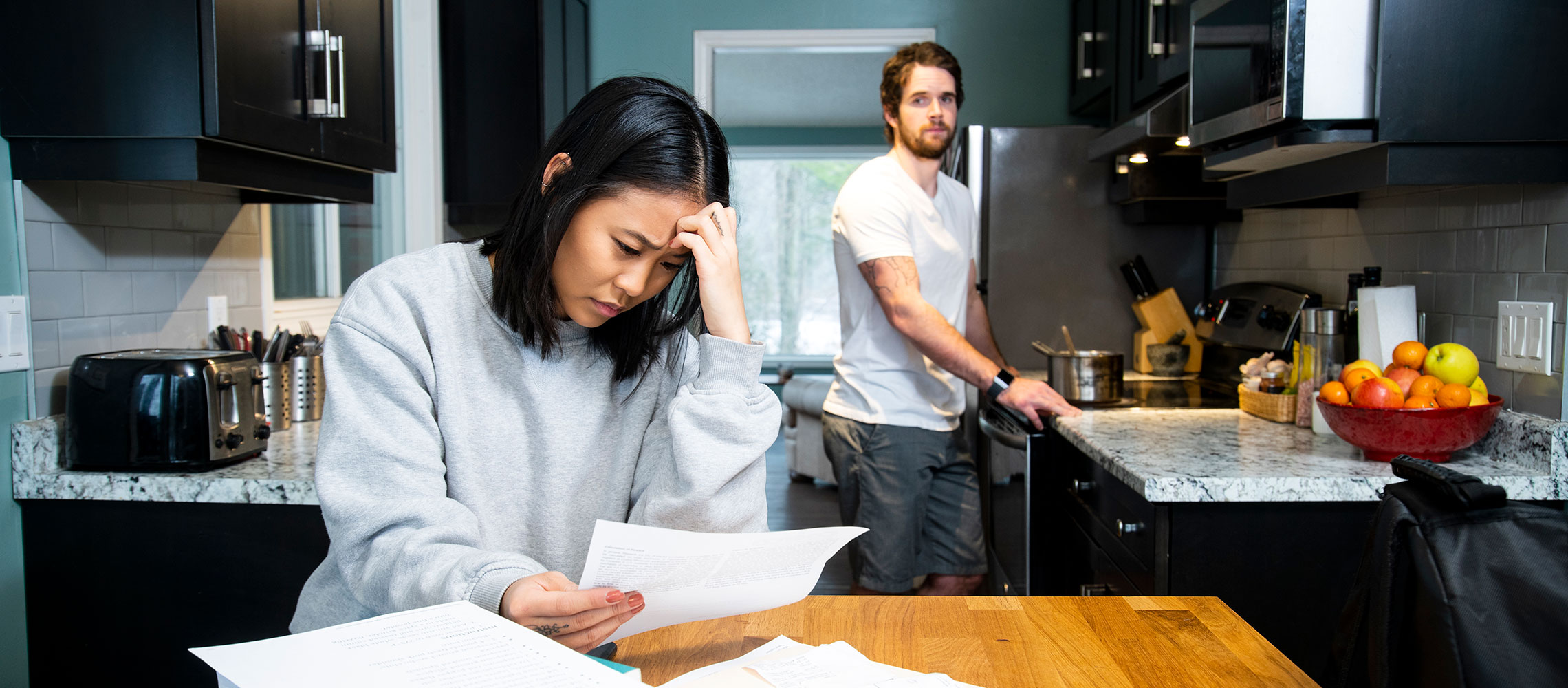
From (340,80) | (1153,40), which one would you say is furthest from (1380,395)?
(340,80)

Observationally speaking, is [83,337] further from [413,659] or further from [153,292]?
[413,659]

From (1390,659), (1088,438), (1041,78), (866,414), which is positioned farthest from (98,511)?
(1041,78)

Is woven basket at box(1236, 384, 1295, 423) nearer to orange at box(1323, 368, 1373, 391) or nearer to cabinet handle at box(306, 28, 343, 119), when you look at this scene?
orange at box(1323, 368, 1373, 391)

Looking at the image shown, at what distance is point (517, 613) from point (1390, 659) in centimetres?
71

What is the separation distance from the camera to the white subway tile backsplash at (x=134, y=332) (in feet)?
6.21

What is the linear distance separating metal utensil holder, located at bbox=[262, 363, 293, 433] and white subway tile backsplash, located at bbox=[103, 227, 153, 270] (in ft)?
0.97

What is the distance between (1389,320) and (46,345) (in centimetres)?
239

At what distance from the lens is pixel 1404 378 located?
1.68 m

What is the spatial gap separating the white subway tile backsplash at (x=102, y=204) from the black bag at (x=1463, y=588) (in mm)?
2023

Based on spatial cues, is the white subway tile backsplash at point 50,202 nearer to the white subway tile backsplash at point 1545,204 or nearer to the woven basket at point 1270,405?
the woven basket at point 1270,405

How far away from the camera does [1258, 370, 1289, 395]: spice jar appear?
2137 millimetres

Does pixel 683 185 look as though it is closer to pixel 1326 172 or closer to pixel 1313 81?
pixel 1313 81

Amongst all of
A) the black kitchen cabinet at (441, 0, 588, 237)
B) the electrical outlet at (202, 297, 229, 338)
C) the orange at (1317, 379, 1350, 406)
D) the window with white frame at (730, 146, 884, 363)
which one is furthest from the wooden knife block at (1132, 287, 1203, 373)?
the window with white frame at (730, 146, 884, 363)

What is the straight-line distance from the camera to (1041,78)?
3.63 m
